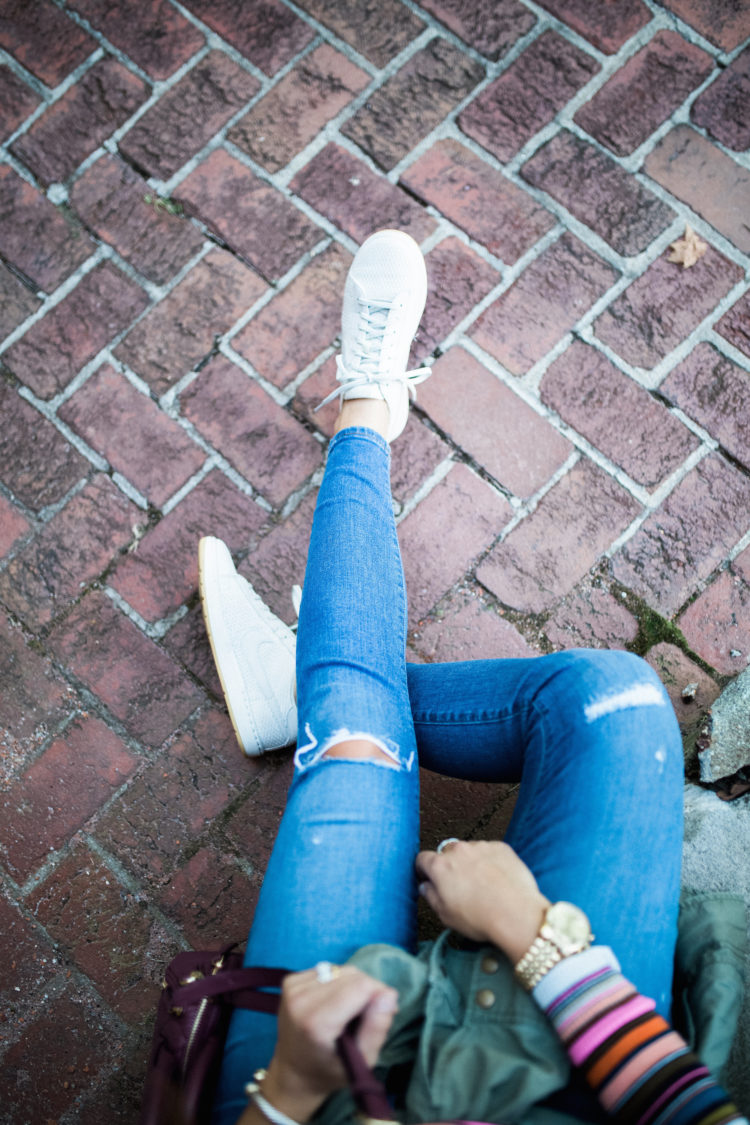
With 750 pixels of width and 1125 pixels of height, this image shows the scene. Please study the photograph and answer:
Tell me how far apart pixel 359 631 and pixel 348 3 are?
5.28ft

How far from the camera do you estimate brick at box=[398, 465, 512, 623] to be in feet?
5.51

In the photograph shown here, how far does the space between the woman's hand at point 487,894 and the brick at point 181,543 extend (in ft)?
2.95

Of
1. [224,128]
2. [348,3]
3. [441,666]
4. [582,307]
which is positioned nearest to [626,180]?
[582,307]

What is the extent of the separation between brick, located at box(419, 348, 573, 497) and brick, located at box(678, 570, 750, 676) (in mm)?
436

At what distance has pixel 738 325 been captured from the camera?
1.74 metres

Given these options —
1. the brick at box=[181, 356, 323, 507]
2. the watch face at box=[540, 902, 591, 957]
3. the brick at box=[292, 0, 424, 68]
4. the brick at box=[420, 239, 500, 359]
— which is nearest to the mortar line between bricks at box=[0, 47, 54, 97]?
the brick at box=[292, 0, 424, 68]

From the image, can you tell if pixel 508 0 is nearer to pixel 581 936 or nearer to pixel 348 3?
pixel 348 3

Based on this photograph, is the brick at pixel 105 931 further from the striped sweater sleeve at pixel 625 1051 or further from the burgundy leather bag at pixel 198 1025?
the striped sweater sleeve at pixel 625 1051

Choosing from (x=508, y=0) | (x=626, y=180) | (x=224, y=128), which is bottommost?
(x=224, y=128)

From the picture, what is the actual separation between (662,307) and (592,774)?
3.89 feet

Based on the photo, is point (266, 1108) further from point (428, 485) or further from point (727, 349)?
point (727, 349)

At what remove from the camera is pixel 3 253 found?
1.83m

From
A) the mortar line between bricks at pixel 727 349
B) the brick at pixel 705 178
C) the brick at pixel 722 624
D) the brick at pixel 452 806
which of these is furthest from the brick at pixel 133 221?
the brick at pixel 722 624

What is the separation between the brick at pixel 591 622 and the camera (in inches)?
64.6
